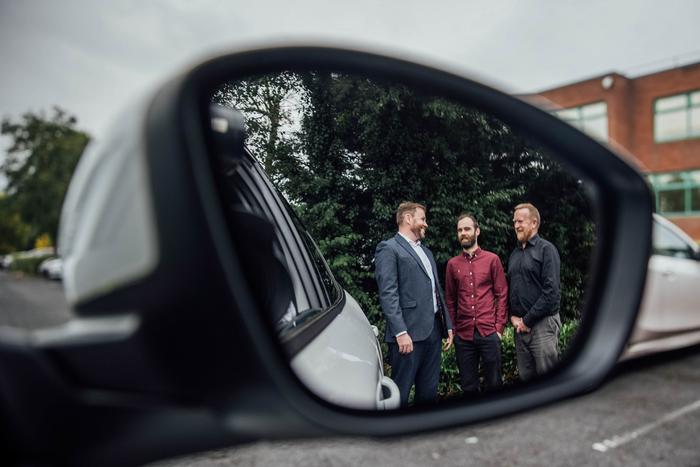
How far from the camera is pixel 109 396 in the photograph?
489 mm

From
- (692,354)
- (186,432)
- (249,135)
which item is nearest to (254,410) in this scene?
(186,432)

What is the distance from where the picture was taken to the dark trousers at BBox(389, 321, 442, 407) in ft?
4.63

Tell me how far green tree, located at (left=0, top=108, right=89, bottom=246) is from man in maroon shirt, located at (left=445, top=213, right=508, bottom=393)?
1.15 metres

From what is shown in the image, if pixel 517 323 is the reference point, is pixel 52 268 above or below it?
above

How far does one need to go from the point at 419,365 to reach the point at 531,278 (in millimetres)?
443

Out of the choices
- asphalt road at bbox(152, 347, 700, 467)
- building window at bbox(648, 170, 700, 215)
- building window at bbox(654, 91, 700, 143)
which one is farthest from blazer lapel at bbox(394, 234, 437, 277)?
building window at bbox(654, 91, 700, 143)

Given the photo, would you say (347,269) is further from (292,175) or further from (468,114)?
(468,114)

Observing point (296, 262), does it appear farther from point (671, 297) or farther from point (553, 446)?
point (671, 297)

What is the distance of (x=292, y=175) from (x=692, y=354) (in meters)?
7.41

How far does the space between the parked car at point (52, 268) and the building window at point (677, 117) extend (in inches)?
1136

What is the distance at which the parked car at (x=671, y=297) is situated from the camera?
5328 mm

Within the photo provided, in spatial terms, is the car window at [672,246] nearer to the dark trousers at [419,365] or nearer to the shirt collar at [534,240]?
the shirt collar at [534,240]

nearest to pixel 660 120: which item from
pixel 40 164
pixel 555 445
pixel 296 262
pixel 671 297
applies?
pixel 671 297

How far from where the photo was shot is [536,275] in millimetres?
1769
